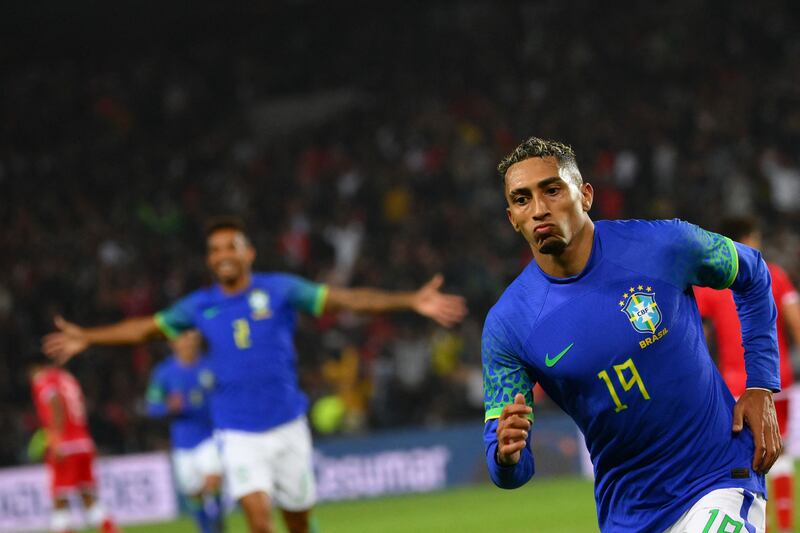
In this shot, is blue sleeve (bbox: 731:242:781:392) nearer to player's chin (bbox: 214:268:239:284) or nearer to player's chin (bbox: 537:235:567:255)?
player's chin (bbox: 537:235:567:255)

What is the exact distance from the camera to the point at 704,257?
4430 millimetres

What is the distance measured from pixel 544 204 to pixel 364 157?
19701 mm

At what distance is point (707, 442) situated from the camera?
14.5 feet

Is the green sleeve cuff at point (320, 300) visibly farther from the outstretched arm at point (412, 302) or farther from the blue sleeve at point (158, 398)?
the blue sleeve at point (158, 398)

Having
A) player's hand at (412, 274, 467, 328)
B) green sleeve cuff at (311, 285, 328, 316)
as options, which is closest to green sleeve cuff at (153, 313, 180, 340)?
green sleeve cuff at (311, 285, 328, 316)

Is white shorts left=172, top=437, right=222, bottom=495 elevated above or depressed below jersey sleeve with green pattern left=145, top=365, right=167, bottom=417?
below

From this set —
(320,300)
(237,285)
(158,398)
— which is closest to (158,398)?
(158,398)

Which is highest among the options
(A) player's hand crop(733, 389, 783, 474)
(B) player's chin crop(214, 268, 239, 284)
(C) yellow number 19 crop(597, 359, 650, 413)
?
(B) player's chin crop(214, 268, 239, 284)

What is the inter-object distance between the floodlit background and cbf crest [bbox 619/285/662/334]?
1324 centimetres

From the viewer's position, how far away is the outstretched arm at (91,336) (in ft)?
28.8

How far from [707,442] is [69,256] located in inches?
738

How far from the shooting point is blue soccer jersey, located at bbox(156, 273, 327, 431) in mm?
8859

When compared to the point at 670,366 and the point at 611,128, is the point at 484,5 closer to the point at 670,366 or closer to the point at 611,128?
the point at 611,128

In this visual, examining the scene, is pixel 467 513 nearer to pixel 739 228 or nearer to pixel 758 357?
pixel 739 228
